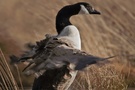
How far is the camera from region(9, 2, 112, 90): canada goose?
415cm

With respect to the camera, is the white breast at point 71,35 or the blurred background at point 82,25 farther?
the blurred background at point 82,25

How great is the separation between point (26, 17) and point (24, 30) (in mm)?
480

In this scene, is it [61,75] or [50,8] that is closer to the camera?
[61,75]

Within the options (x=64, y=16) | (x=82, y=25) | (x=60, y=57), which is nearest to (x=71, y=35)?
(x=64, y=16)

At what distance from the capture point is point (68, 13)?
194 inches

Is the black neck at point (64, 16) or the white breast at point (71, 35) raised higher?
the black neck at point (64, 16)

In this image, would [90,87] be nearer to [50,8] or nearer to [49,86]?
[49,86]

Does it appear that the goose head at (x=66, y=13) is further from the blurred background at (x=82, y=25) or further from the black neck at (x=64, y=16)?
the blurred background at (x=82, y=25)

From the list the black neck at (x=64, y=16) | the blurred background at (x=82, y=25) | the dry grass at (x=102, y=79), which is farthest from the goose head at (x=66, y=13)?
the blurred background at (x=82, y=25)

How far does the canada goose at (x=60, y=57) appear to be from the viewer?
4152mm

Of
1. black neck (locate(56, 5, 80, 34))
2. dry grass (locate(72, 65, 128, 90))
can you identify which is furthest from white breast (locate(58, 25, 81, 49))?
dry grass (locate(72, 65, 128, 90))

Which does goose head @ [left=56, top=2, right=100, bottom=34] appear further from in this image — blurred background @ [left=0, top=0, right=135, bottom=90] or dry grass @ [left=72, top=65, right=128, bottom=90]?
blurred background @ [left=0, top=0, right=135, bottom=90]

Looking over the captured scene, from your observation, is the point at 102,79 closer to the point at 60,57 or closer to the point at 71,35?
the point at 71,35

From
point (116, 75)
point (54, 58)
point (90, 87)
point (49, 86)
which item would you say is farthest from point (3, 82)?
point (116, 75)
